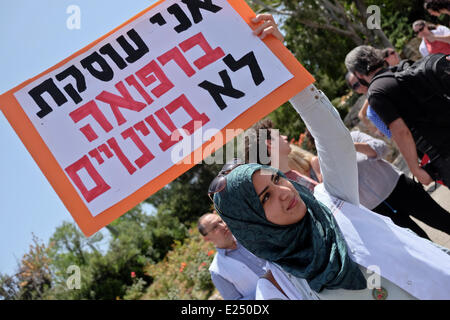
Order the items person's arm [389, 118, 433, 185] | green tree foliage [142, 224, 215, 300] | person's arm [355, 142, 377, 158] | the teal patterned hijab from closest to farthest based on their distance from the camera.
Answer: the teal patterned hijab < person's arm [389, 118, 433, 185] < person's arm [355, 142, 377, 158] < green tree foliage [142, 224, 215, 300]

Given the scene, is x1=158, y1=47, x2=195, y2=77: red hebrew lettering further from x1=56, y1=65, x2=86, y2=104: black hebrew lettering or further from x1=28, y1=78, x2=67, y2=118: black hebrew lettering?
x1=28, y1=78, x2=67, y2=118: black hebrew lettering

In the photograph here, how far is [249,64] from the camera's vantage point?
1871 mm

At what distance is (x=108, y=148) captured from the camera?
1827mm

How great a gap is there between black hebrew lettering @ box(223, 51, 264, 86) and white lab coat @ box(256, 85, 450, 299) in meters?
0.20

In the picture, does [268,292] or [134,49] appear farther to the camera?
[134,49]

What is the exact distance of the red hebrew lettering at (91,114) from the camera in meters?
1.84

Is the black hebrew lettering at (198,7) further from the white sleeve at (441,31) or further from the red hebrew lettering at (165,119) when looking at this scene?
the white sleeve at (441,31)

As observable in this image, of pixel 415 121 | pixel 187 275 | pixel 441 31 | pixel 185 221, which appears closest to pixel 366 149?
pixel 415 121

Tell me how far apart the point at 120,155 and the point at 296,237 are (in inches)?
35.5

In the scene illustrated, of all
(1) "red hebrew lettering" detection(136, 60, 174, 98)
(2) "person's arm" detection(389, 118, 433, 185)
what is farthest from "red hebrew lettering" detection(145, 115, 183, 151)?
(2) "person's arm" detection(389, 118, 433, 185)

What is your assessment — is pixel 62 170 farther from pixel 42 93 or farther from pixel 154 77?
pixel 154 77

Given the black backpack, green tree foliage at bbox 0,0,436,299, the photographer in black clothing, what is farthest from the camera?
green tree foliage at bbox 0,0,436,299

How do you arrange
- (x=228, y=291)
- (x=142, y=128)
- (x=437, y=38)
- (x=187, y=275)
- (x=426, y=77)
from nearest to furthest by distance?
(x=142, y=128), (x=426, y=77), (x=228, y=291), (x=437, y=38), (x=187, y=275)

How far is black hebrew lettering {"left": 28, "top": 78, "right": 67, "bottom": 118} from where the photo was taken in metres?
1.87
